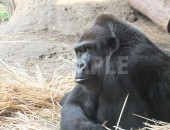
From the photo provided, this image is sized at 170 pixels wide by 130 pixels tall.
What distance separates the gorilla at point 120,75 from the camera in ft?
10.9

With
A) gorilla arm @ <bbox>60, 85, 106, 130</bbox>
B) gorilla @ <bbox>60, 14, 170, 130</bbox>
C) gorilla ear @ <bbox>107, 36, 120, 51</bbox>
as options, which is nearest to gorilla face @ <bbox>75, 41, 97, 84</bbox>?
gorilla @ <bbox>60, 14, 170, 130</bbox>

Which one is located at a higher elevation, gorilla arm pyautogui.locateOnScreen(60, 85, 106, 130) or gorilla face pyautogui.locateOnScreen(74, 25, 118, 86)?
gorilla face pyautogui.locateOnScreen(74, 25, 118, 86)

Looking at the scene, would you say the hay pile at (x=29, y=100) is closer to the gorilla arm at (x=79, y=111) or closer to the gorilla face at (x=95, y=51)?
the gorilla arm at (x=79, y=111)

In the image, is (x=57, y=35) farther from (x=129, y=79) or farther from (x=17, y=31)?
(x=129, y=79)

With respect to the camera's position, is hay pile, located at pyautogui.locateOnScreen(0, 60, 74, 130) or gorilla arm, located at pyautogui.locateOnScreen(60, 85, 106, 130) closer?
gorilla arm, located at pyautogui.locateOnScreen(60, 85, 106, 130)

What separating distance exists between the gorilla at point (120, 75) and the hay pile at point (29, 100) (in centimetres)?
49

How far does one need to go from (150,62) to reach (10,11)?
690cm

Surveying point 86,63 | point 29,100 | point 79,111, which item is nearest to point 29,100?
point 29,100

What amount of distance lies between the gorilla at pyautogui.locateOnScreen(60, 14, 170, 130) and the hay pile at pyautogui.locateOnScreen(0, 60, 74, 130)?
0.49 m

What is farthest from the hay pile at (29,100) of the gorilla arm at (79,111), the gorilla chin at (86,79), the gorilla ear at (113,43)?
the gorilla ear at (113,43)

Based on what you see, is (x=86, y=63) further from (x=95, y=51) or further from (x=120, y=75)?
(x=120, y=75)

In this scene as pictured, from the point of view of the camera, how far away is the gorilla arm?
11.1 ft

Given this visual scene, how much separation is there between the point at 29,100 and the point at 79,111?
0.87 m

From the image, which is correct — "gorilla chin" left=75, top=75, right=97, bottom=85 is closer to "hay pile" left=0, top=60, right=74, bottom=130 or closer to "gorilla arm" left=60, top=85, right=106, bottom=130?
"gorilla arm" left=60, top=85, right=106, bottom=130
